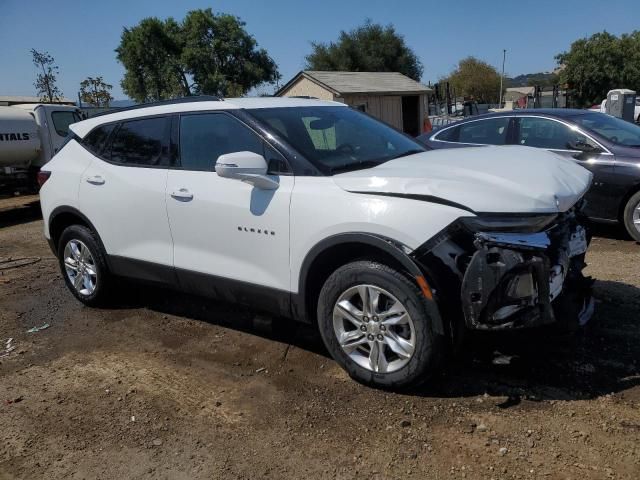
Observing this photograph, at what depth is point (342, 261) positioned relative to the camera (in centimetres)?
338

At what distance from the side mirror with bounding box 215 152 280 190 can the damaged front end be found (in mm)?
1112

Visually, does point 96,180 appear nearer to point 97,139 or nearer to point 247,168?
point 97,139

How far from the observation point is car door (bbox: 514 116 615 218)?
627 centimetres

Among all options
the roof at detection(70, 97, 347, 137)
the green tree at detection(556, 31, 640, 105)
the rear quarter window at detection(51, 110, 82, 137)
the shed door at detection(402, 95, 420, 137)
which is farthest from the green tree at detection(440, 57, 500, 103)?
the roof at detection(70, 97, 347, 137)

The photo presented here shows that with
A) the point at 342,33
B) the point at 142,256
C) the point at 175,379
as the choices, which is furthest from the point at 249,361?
the point at 342,33

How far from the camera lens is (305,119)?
397 centimetres

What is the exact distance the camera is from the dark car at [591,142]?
6.17 m

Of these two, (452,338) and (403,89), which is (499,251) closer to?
(452,338)

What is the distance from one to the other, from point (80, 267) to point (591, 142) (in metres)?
5.67

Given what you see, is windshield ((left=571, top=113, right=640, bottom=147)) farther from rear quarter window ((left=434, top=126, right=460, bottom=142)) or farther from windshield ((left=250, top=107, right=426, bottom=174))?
windshield ((left=250, top=107, right=426, bottom=174))

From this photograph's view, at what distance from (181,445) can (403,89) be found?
20988 millimetres

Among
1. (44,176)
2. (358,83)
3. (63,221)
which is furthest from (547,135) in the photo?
(358,83)

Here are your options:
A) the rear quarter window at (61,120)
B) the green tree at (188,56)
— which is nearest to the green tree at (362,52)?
the green tree at (188,56)

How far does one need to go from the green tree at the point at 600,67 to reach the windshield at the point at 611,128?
147 feet
